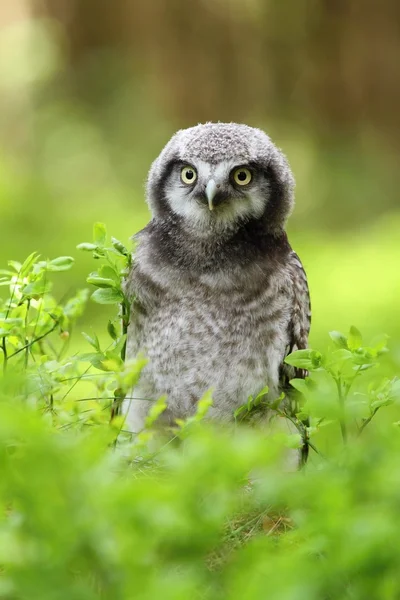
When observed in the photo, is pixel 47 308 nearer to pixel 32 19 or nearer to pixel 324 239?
pixel 324 239

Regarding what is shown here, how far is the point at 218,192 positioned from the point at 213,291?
11.9 inches

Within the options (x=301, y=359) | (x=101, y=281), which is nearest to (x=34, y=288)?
(x=101, y=281)

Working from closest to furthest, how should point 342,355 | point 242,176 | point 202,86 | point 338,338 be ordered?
point 342,355 → point 338,338 → point 242,176 → point 202,86

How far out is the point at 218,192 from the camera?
2857mm

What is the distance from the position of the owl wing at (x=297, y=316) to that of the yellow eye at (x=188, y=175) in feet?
1.38

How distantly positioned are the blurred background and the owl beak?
8818mm

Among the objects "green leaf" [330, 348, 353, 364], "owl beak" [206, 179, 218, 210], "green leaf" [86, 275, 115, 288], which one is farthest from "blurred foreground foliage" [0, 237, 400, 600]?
"owl beak" [206, 179, 218, 210]

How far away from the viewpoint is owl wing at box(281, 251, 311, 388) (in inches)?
118

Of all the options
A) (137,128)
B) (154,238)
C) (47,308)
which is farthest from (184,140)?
(137,128)

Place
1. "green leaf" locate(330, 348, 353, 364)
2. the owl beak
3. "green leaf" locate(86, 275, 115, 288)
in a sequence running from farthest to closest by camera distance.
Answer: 1. the owl beak
2. "green leaf" locate(86, 275, 115, 288)
3. "green leaf" locate(330, 348, 353, 364)

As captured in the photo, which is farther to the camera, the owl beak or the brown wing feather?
the brown wing feather

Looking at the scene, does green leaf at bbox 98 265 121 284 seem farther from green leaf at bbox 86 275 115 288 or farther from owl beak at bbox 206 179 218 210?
owl beak at bbox 206 179 218 210

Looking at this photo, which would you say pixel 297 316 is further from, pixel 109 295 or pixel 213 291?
pixel 109 295

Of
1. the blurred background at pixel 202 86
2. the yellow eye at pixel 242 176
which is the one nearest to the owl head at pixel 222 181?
the yellow eye at pixel 242 176
